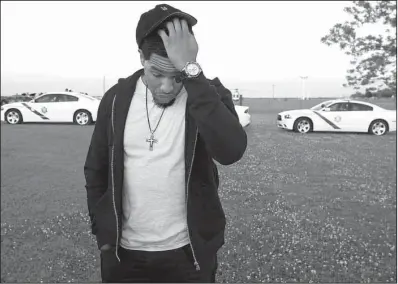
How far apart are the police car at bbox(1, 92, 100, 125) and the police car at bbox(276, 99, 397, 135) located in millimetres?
7977

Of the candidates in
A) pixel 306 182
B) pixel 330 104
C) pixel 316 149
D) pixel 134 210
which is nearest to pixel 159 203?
pixel 134 210

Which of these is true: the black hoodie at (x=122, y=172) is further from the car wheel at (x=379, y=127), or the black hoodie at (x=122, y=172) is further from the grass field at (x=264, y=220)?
the car wheel at (x=379, y=127)

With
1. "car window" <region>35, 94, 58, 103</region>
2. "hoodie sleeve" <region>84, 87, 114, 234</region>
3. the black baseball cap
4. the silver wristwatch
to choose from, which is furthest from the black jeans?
"car window" <region>35, 94, 58, 103</region>

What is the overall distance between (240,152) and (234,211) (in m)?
4.14

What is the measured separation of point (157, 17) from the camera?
67.2 inches

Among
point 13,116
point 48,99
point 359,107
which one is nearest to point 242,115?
point 48,99

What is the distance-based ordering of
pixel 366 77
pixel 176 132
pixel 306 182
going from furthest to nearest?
pixel 366 77
pixel 306 182
pixel 176 132

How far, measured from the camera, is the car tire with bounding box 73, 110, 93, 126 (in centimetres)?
1342

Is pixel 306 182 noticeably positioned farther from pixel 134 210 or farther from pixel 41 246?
pixel 134 210

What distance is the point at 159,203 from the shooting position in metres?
1.95

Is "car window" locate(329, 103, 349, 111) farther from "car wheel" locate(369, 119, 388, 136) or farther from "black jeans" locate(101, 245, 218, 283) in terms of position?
"black jeans" locate(101, 245, 218, 283)

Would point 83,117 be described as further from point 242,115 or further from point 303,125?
point 242,115

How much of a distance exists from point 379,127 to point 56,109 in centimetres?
1304

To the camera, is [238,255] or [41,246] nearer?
[238,255]
